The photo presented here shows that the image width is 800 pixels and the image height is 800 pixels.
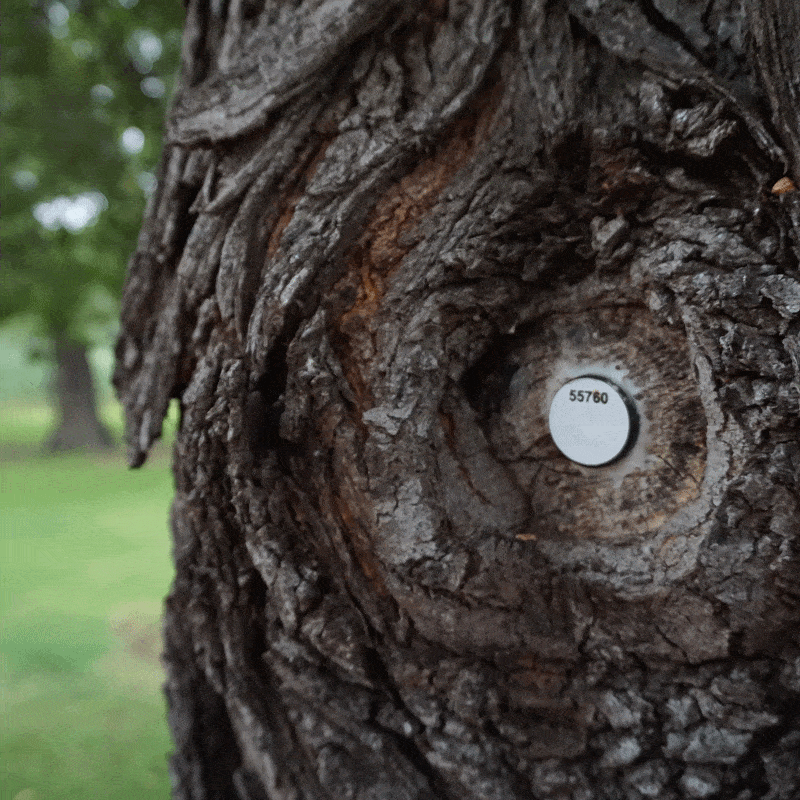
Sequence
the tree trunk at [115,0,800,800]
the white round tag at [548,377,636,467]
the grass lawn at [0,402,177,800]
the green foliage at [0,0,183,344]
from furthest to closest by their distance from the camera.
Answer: the green foliage at [0,0,183,344]
the grass lawn at [0,402,177,800]
the white round tag at [548,377,636,467]
the tree trunk at [115,0,800,800]

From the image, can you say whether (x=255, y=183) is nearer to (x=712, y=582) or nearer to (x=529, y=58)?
(x=529, y=58)

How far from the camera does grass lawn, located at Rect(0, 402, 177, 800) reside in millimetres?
1703

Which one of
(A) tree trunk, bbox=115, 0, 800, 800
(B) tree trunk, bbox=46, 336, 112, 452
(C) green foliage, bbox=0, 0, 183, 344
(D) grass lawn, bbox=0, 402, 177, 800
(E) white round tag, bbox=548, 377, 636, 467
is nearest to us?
(A) tree trunk, bbox=115, 0, 800, 800

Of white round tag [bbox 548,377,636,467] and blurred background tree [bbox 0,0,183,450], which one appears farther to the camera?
blurred background tree [bbox 0,0,183,450]

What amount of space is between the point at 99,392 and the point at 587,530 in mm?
7536

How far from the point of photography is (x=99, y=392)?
776 cm

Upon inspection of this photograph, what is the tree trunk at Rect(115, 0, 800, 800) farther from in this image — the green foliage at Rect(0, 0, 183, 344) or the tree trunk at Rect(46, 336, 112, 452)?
the tree trunk at Rect(46, 336, 112, 452)

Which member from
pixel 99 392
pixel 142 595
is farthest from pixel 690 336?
pixel 99 392

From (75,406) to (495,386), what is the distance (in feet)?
20.8

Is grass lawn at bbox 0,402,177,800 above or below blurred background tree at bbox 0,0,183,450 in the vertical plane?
below

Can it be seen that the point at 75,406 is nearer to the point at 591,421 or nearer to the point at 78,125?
the point at 78,125

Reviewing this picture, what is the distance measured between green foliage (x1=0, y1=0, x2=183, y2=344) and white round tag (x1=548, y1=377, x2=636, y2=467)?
1.80 meters

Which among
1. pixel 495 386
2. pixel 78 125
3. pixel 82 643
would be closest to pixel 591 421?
pixel 495 386

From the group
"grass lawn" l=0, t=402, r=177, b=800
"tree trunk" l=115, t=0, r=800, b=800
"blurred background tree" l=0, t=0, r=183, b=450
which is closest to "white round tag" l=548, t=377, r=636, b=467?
"tree trunk" l=115, t=0, r=800, b=800
